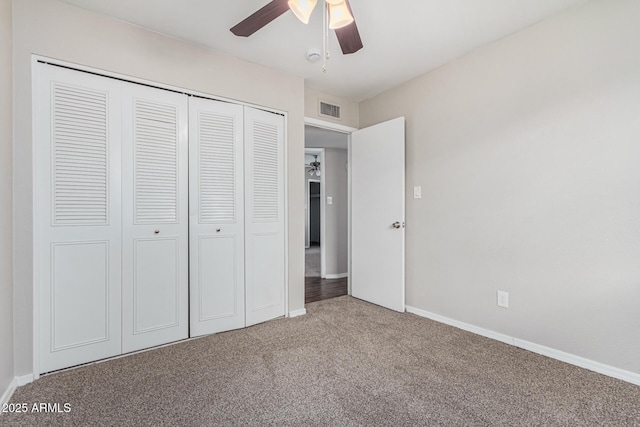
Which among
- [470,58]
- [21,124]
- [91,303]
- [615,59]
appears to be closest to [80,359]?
[91,303]

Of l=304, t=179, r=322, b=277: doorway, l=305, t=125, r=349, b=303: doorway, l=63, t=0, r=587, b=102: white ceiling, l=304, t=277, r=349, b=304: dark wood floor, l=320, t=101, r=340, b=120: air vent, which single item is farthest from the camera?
l=304, t=179, r=322, b=277: doorway

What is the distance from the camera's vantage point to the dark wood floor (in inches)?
145

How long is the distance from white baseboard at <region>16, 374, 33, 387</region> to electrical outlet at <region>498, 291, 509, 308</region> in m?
3.24

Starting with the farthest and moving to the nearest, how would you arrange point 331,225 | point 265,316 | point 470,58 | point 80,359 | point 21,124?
point 331,225 < point 265,316 < point 470,58 < point 80,359 < point 21,124

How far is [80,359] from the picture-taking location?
1988mm

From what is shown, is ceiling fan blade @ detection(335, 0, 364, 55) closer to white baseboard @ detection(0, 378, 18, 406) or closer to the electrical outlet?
the electrical outlet

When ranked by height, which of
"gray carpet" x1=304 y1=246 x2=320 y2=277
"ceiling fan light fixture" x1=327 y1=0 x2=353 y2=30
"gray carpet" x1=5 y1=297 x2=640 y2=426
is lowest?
"gray carpet" x1=5 y1=297 x2=640 y2=426

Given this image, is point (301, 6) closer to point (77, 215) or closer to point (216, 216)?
point (216, 216)

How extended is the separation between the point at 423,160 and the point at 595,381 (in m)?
2.02

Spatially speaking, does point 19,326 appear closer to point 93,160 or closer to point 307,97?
point 93,160

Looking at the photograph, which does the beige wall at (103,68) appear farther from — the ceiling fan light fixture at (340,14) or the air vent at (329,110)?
the ceiling fan light fixture at (340,14)

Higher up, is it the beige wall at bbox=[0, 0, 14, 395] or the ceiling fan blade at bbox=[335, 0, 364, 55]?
the ceiling fan blade at bbox=[335, 0, 364, 55]

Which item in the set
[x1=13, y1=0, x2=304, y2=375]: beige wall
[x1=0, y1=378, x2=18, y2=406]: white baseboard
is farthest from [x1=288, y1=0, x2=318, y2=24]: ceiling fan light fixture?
[x1=0, y1=378, x2=18, y2=406]: white baseboard

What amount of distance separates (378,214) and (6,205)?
2.90 metres
